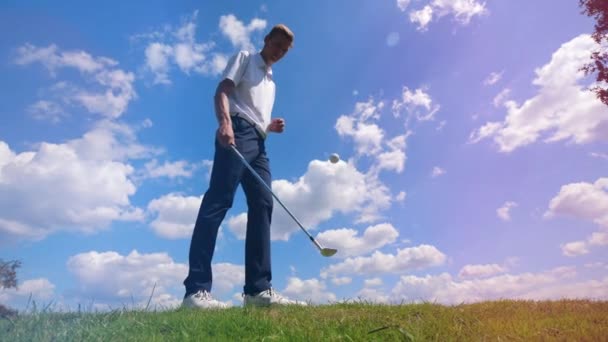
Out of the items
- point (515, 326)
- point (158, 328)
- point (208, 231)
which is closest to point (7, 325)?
point (158, 328)

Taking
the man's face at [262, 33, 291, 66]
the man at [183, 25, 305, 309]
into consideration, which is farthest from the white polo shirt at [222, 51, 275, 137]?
the man's face at [262, 33, 291, 66]

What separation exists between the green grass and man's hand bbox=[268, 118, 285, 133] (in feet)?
7.54

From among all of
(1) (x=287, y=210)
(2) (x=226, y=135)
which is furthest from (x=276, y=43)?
(1) (x=287, y=210)

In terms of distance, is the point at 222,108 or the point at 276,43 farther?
the point at 276,43

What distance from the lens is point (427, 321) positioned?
3861mm

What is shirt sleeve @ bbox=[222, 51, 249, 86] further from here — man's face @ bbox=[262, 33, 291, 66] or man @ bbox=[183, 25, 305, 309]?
man's face @ bbox=[262, 33, 291, 66]

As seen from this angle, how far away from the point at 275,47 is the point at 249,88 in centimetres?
62

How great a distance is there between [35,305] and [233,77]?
121 inches

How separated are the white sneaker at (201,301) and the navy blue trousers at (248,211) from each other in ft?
0.19

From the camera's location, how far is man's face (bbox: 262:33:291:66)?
5934 millimetres

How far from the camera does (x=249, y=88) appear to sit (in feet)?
19.1

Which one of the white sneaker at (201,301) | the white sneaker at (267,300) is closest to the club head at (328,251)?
the white sneaker at (267,300)

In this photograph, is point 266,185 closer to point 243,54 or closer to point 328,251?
point 328,251

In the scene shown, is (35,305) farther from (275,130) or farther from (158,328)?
(275,130)
